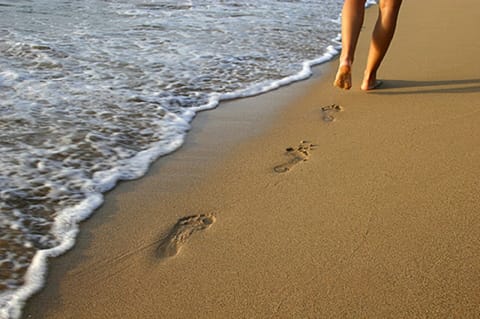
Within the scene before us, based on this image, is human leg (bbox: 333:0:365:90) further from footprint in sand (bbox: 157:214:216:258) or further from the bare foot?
footprint in sand (bbox: 157:214:216:258)

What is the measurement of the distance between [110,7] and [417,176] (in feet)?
16.0

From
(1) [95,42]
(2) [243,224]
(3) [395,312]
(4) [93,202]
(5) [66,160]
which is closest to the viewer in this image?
(3) [395,312]

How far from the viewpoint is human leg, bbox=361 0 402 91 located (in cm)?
311

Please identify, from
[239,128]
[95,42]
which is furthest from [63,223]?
[95,42]

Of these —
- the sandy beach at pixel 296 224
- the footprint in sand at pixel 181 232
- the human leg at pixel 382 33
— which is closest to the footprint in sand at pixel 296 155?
the sandy beach at pixel 296 224

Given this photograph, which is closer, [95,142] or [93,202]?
[93,202]

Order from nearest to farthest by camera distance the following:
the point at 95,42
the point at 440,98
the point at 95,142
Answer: the point at 95,142 → the point at 440,98 → the point at 95,42

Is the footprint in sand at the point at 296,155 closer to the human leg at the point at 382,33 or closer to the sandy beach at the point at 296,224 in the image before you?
the sandy beach at the point at 296,224

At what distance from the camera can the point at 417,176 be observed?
217 cm

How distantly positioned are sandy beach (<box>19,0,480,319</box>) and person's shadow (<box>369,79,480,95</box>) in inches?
6.4

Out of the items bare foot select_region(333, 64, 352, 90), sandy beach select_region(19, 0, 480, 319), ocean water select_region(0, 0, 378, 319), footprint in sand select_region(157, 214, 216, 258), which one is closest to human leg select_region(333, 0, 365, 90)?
bare foot select_region(333, 64, 352, 90)

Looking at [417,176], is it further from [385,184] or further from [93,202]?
[93,202]

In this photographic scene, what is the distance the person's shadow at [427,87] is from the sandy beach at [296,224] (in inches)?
6.4

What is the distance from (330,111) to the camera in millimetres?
3029
